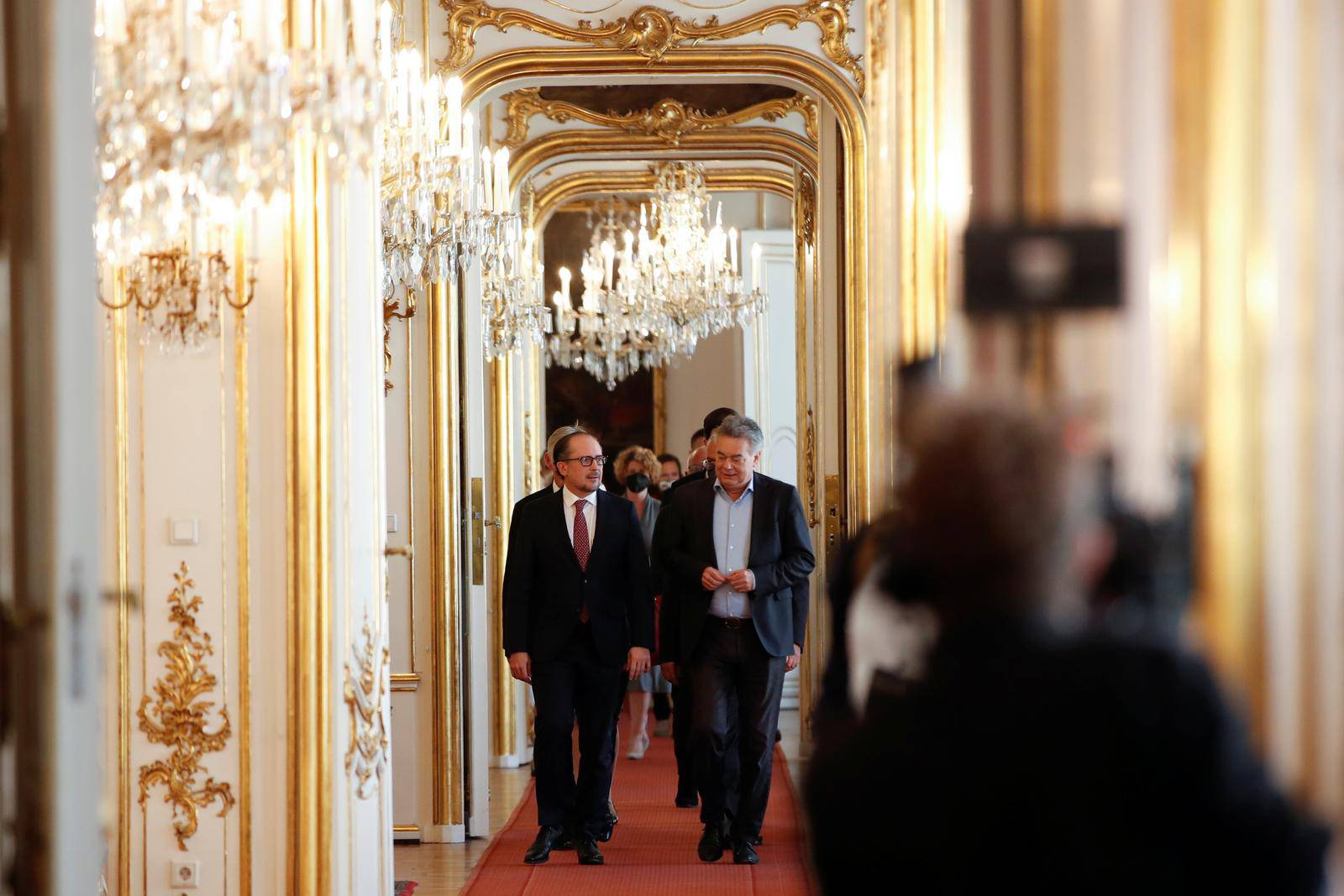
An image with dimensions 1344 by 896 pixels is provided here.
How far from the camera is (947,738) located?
1440mm

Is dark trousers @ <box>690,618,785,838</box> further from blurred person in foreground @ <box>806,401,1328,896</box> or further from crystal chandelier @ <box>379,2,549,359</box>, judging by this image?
blurred person in foreground @ <box>806,401,1328,896</box>

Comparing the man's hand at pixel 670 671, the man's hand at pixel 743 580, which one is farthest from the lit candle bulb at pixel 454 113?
the man's hand at pixel 670 671

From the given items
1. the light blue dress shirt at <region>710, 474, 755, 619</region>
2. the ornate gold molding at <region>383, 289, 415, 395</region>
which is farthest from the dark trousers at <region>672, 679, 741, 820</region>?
the ornate gold molding at <region>383, 289, 415, 395</region>

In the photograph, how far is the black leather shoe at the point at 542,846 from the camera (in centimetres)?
700

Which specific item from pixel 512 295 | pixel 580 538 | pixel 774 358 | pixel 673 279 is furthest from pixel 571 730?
pixel 774 358

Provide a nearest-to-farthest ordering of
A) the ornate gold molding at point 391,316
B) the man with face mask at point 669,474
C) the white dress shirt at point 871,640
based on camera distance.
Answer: the white dress shirt at point 871,640
the ornate gold molding at point 391,316
the man with face mask at point 669,474

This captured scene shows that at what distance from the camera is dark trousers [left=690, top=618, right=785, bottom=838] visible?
22.2 ft

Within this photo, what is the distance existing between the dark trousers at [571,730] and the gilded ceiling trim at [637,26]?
2731 mm

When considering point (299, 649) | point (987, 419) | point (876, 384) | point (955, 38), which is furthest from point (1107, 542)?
point (299, 649)

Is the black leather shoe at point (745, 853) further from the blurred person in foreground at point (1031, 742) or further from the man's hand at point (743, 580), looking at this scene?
the blurred person in foreground at point (1031, 742)

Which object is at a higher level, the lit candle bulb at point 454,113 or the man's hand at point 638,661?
the lit candle bulb at point 454,113

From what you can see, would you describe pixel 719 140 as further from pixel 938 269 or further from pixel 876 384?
pixel 938 269

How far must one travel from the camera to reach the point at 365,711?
195 inches

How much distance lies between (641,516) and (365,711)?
6044 mm
